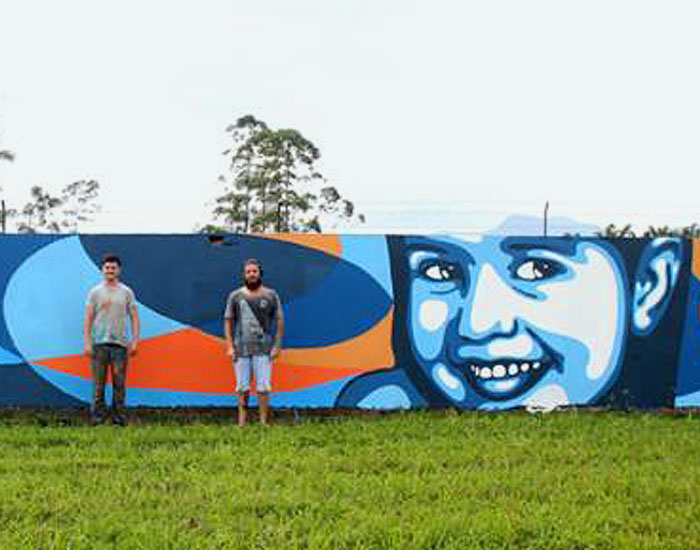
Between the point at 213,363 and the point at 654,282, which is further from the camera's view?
the point at 654,282

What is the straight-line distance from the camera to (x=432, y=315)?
859 cm

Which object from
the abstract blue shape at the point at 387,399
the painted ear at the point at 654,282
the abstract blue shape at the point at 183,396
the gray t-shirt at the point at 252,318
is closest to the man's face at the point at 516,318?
the painted ear at the point at 654,282

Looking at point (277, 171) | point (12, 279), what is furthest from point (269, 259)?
point (277, 171)

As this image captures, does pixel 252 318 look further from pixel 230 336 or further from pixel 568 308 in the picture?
pixel 568 308

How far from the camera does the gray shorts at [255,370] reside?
7875mm

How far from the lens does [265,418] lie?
800cm

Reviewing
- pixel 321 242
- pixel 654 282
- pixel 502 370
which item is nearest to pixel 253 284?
pixel 321 242

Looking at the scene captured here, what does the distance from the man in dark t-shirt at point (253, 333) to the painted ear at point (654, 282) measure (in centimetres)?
385

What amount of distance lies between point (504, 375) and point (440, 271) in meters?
1.29

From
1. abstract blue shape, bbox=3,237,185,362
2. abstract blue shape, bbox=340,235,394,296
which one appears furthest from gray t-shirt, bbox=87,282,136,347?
abstract blue shape, bbox=340,235,394,296

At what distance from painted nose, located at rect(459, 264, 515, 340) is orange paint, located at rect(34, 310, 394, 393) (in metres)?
0.88

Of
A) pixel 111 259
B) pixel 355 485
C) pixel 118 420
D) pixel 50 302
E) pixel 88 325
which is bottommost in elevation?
pixel 355 485

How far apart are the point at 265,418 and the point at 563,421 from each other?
9.50 ft

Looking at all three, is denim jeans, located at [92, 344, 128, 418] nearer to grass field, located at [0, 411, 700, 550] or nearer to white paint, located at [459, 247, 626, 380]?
grass field, located at [0, 411, 700, 550]
